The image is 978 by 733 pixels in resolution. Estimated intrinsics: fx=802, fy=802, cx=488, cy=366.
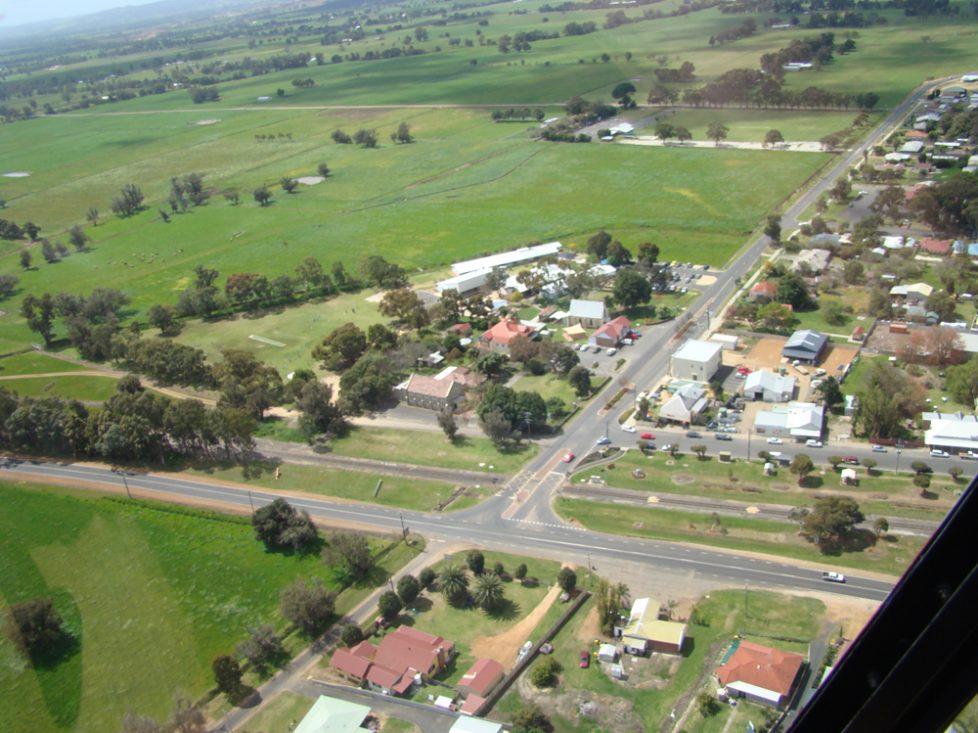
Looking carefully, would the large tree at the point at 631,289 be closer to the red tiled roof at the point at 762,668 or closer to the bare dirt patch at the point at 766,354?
the bare dirt patch at the point at 766,354

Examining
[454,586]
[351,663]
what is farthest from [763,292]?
[351,663]

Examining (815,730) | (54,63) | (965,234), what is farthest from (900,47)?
(54,63)

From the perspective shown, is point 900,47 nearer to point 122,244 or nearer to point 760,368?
point 760,368

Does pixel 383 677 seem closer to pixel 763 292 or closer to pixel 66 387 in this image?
pixel 66 387

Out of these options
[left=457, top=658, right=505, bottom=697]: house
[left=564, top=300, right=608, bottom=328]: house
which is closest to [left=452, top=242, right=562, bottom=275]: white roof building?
[left=564, top=300, right=608, bottom=328]: house

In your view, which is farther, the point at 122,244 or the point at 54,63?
the point at 54,63

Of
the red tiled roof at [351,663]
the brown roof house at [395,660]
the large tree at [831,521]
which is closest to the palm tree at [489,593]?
the brown roof house at [395,660]
